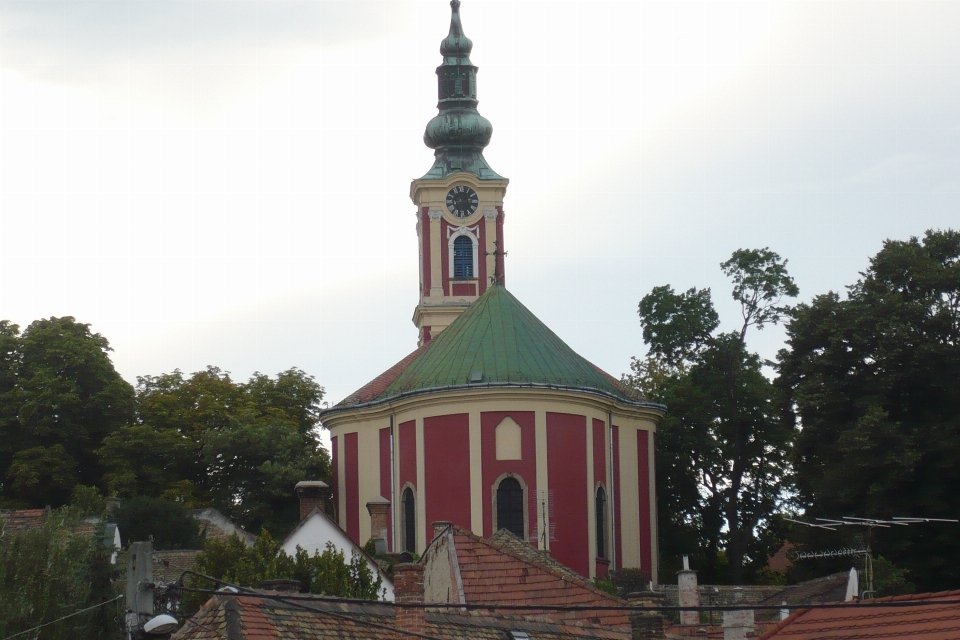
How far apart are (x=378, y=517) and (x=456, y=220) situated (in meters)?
18.1

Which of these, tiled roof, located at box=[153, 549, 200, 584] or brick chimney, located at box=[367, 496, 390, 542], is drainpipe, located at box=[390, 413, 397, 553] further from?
A: tiled roof, located at box=[153, 549, 200, 584]

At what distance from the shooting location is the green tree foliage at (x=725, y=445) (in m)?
57.9

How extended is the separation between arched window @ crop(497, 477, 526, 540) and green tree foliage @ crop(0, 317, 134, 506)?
18024mm

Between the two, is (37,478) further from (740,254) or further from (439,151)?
(740,254)

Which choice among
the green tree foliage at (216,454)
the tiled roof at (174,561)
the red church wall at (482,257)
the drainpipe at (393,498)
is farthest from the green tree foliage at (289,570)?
the red church wall at (482,257)

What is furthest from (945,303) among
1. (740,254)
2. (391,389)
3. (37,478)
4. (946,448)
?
(37,478)

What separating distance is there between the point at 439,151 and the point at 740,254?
51.4 feet

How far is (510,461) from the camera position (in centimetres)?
4978

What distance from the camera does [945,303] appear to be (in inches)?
1836

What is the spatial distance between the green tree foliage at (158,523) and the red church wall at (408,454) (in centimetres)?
672

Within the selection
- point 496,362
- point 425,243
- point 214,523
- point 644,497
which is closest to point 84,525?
point 214,523

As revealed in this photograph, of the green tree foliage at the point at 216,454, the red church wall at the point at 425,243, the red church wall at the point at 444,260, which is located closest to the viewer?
the green tree foliage at the point at 216,454

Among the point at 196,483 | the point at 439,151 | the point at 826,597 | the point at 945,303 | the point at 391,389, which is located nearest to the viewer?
the point at 826,597

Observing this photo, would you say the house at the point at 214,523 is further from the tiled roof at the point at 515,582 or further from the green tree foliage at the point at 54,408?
the tiled roof at the point at 515,582
